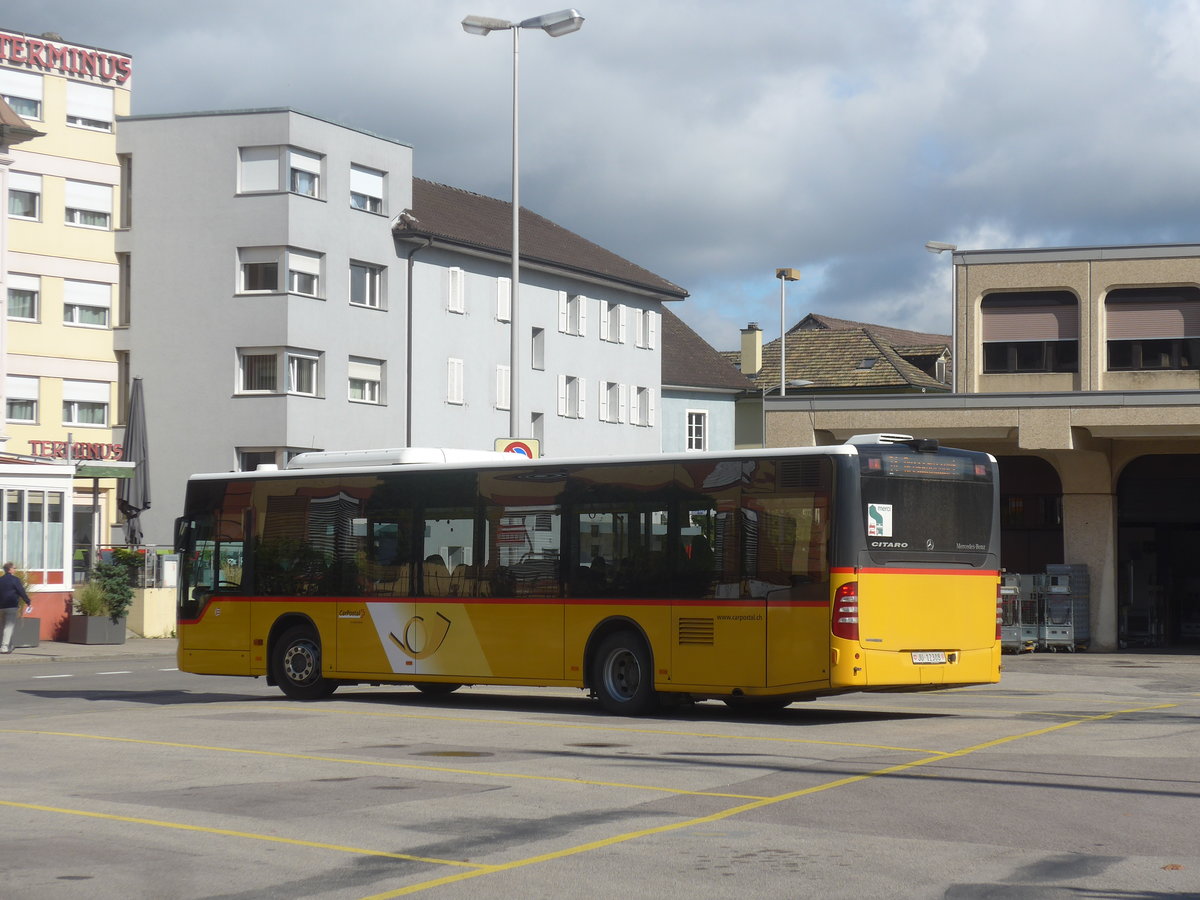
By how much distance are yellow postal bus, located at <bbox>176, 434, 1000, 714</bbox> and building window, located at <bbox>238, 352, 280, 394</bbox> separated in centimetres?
2865

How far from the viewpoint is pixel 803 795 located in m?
11.2

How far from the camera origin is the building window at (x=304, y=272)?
49812 millimetres

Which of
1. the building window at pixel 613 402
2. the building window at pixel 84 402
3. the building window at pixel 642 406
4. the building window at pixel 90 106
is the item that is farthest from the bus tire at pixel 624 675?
the building window at pixel 642 406

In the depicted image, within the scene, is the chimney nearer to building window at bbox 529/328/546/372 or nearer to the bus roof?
building window at bbox 529/328/546/372

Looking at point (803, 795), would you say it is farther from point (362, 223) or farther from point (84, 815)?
point (362, 223)

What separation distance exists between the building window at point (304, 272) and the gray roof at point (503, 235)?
163 inches

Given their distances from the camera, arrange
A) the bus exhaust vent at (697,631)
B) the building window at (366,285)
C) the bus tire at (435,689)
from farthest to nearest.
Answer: the building window at (366,285) < the bus tire at (435,689) < the bus exhaust vent at (697,631)

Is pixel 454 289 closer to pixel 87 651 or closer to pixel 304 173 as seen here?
pixel 304 173

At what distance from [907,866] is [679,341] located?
70.7m

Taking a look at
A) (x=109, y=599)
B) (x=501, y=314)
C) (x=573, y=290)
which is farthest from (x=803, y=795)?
(x=573, y=290)

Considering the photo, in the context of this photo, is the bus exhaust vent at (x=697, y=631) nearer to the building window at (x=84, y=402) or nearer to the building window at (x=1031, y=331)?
the building window at (x=1031, y=331)

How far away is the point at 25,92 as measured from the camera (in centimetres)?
5347

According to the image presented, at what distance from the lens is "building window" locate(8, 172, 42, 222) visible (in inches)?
2078

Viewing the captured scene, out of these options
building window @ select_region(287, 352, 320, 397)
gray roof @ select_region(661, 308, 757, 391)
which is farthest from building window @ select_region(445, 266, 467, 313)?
gray roof @ select_region(661, 308, 757, 391)
